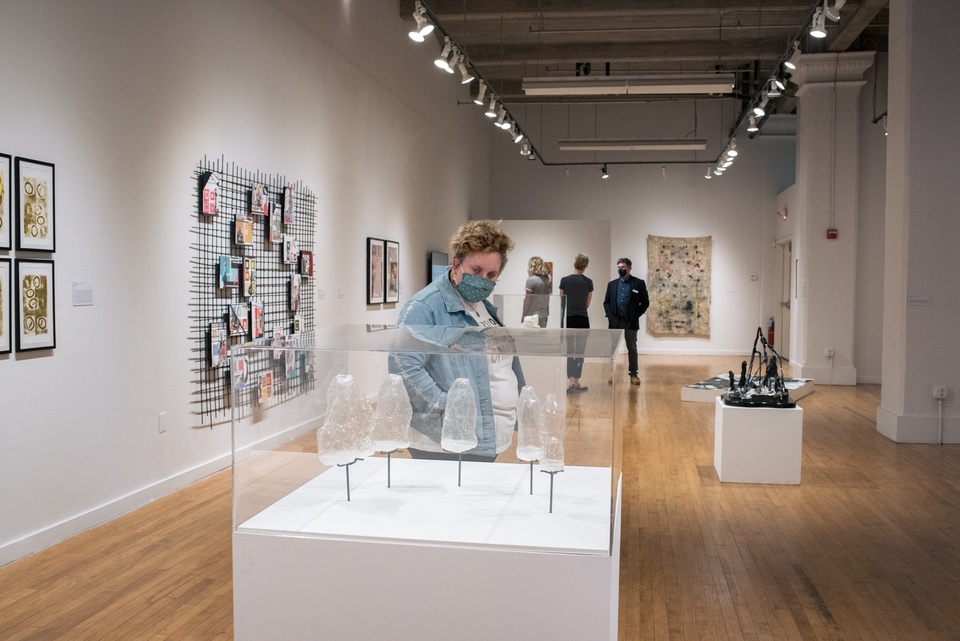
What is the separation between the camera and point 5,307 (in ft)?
12.4

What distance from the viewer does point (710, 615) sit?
3307 millimetres

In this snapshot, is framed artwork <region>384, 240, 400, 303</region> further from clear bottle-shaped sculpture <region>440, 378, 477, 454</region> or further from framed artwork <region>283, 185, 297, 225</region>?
clear bottle-shaped sculpture <region>440, 378, 477, 454</region>

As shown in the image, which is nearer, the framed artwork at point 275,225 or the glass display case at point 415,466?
the glass display case at point 415,466

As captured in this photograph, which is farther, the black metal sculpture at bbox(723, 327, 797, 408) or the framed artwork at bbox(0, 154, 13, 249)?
the black metal sculpture at bbox(723, 327, 797, 408)

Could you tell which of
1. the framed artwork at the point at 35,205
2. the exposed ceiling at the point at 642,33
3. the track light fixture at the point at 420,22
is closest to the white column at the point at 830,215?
the exposed ceiling at the point at 642,33

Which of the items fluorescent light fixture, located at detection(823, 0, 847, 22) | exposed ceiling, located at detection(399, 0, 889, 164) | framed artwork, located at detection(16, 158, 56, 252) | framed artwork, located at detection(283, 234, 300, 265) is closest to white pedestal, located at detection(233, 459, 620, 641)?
framed artwork, located at detection(16, 158, 56, 252)

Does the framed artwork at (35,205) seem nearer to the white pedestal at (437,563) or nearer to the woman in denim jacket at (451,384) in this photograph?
the woman in denim jacket at (451,384)

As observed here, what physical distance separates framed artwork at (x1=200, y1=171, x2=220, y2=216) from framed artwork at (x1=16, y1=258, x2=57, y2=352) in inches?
56.1

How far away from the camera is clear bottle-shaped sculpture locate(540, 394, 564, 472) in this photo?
6.75 feet

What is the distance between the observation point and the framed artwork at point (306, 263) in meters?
6.83

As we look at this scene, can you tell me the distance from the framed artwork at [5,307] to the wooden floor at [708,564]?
1.03 m

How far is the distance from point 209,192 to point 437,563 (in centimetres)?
412

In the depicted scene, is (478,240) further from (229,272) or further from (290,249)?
(290,249)

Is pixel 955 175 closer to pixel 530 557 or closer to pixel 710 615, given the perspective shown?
pixel 710 615
